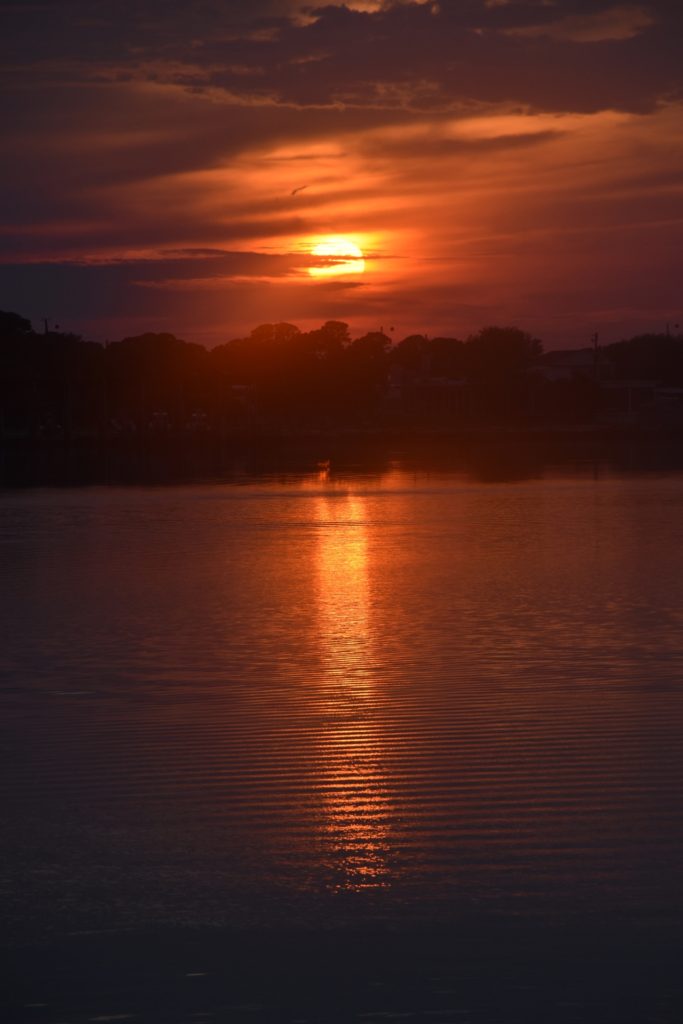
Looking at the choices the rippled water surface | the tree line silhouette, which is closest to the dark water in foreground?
the rippled water surface

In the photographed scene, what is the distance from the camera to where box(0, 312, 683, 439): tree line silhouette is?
367 ft

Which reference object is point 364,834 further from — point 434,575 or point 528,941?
point 434,575

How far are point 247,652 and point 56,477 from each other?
133 ft

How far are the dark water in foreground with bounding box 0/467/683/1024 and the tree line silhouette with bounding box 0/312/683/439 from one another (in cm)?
8728

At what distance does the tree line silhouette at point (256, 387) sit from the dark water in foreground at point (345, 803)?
87276 millimetres

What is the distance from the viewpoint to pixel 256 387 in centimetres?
14675

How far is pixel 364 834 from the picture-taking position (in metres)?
8.13

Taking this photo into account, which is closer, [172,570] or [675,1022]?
[675,1022]

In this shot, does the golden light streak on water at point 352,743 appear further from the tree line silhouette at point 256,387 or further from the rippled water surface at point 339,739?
the tree line silhouette at point 256,387

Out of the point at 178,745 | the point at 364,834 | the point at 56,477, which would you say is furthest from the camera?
the point at 56,477

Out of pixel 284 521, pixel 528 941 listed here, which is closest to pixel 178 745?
pixel 528 941

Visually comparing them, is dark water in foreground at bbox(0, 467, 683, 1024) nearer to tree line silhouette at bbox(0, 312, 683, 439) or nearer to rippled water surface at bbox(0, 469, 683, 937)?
rippled water surface at bbox(0, 469, 683, 937)

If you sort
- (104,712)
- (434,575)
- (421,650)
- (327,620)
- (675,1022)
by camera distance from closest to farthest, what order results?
(675,1022), (104,712), (421,650), (327,620), (434,575)

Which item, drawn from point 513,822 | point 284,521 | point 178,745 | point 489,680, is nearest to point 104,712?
point 178,745
